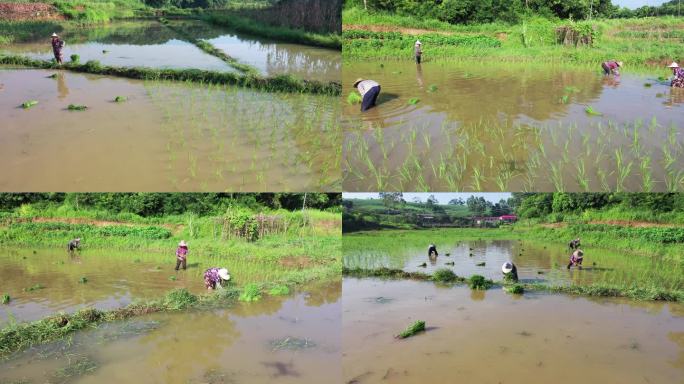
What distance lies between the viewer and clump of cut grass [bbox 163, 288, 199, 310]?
6336 millimetres

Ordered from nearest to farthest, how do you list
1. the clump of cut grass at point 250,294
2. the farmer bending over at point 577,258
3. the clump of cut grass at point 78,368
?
the clump of cut grass at point 78,368 < the clump of cut grass at point 250,294 < the farmer bending over at point 577,258

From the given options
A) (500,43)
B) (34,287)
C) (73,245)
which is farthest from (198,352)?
(500,43)

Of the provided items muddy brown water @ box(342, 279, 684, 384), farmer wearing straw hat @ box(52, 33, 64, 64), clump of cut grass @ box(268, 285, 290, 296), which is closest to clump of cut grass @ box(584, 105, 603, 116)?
muddy brown water @ box(342, 279, 684, 384)

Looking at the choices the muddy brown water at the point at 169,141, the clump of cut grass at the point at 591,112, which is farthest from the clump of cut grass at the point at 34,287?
the clump of cut grass at the point at 591,112

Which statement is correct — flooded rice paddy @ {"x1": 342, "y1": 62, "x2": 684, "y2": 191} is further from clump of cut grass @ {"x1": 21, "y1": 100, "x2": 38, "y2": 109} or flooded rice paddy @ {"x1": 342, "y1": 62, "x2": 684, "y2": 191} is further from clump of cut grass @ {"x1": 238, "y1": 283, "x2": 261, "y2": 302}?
clump of cut grass @ {"x1": 21, "y1": 100, "x2": 38, "y2": 109}

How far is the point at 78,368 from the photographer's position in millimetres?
4438

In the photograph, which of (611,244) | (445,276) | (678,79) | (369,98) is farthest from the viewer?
(611,244)

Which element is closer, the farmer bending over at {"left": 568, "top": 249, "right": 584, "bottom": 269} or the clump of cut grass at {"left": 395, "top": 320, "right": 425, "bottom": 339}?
the clump of cut grass at {"left": 395, "top": 320, "right": 425, "bottom": 339}

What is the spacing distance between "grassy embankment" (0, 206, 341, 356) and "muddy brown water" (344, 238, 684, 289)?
43.9 inches

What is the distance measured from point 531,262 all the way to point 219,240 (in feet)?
24.8

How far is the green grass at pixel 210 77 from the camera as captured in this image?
9.95m

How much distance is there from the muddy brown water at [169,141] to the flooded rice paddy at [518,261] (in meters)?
3.49

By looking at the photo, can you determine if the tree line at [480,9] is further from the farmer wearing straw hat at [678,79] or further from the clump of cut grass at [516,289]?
the clump of cut grass at [516,289]

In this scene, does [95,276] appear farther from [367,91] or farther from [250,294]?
[367,91]
